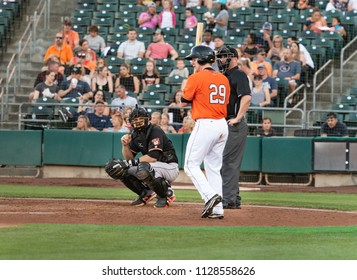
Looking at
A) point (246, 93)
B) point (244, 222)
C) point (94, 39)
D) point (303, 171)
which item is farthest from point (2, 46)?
point (244, 222)

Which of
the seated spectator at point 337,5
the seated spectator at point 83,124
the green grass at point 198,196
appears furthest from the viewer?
the seated spectator at point 337,5

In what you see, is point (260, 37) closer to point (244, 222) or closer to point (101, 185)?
point (101, 185)

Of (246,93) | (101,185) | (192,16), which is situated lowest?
(101,185)

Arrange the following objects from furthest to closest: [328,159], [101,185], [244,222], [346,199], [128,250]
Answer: [328,159]
[101,185]
[346,199]
[244,222]
[128,250]

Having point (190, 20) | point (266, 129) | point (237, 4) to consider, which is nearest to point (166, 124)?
point (266, 129)

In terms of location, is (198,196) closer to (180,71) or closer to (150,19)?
(180,71)

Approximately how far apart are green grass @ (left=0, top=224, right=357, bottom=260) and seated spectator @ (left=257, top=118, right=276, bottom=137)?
9.90 meters

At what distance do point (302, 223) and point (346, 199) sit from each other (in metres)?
5.39

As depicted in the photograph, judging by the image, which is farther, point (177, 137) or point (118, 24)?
point (118, 24)

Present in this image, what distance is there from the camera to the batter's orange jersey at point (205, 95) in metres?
12.0

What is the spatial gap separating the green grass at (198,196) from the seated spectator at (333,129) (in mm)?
2737

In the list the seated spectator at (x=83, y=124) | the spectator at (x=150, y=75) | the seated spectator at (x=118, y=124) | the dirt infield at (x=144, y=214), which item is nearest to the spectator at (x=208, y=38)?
the spectator at (x=150, y=75)

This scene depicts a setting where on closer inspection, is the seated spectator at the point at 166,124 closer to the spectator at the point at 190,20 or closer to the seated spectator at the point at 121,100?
the seated spectator at the point at 121,100

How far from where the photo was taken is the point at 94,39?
2525 centimetres
